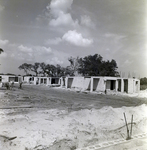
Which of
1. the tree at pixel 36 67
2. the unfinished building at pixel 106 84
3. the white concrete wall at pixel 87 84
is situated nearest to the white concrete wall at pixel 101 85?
the unfinished building at pixel 106 84

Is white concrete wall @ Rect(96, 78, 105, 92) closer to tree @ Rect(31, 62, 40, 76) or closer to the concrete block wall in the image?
the concrete block wall

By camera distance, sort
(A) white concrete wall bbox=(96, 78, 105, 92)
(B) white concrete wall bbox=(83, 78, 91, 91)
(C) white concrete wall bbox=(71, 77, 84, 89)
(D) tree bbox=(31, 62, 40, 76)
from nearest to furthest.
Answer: (A) white concrete wall bbox=(96, 78, 105, 92), (B) white concrete wall bbox=(83, 78, 91, 91), (C) white concrete wall bbox=(71, 77, 84, 89), (D) tree bbox=(31, 62, 40, 76)

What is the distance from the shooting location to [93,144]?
17.4ft

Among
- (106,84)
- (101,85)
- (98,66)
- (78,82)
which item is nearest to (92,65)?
(98,66)

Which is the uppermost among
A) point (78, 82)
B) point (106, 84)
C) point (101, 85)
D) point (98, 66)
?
point (98, 66)

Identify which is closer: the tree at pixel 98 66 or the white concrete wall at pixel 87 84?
the white concrete wall at pixel 87 84

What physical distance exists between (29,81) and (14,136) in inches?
1758

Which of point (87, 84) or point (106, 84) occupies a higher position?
point (106, 84)

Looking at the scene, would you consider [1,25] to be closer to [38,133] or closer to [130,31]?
[38,133]

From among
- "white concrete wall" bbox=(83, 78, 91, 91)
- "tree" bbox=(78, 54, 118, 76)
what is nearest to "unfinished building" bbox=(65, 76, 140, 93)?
"white concrete wall" bbox=(83, 78, 91, 91)

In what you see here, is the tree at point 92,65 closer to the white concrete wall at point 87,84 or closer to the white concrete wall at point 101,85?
the white concrete wall at point 87,84

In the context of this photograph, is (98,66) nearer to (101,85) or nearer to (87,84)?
(87,84)

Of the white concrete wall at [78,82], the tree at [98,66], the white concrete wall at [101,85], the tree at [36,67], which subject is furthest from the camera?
the tree at [36,67]

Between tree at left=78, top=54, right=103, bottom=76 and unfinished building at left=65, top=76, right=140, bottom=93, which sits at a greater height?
tree at left=78, top=54, right=103, bottom=76
